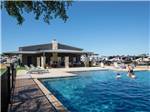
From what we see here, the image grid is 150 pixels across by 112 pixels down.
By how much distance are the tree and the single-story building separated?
25.7 meters

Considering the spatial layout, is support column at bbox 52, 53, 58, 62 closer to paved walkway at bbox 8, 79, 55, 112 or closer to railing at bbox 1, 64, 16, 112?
paved walkway at bbox 8, 79, 55, 112

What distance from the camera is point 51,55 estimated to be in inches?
1423

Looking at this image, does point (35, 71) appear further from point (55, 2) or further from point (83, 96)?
point (55, 2)

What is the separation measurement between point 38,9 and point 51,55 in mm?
28996

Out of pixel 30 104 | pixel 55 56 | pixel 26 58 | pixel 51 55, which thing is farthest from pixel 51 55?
pixel 30 104

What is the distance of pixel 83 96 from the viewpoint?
12727mm

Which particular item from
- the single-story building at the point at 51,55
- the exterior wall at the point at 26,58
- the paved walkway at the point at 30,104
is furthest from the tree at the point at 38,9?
the exterior wall at the point at 26,58

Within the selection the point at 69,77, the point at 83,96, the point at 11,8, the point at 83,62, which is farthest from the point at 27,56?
the point at 11,8

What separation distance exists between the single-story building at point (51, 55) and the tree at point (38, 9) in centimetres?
2570

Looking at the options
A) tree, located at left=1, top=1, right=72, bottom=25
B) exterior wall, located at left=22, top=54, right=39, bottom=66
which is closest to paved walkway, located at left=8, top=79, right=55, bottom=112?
tree, located at left=1, top=1, right=72, bottom=25

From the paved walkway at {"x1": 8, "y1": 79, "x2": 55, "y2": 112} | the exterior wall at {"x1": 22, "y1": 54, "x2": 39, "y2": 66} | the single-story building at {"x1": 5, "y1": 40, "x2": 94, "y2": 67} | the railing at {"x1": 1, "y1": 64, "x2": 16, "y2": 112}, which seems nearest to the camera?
the railing at {"x1": 1, "y1": 64, "x2": 16, "y2": 112}

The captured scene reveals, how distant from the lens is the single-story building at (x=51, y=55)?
3400cm

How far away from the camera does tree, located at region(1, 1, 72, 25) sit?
22.9ft

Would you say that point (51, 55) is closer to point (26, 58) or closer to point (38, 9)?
point (26, 58)
